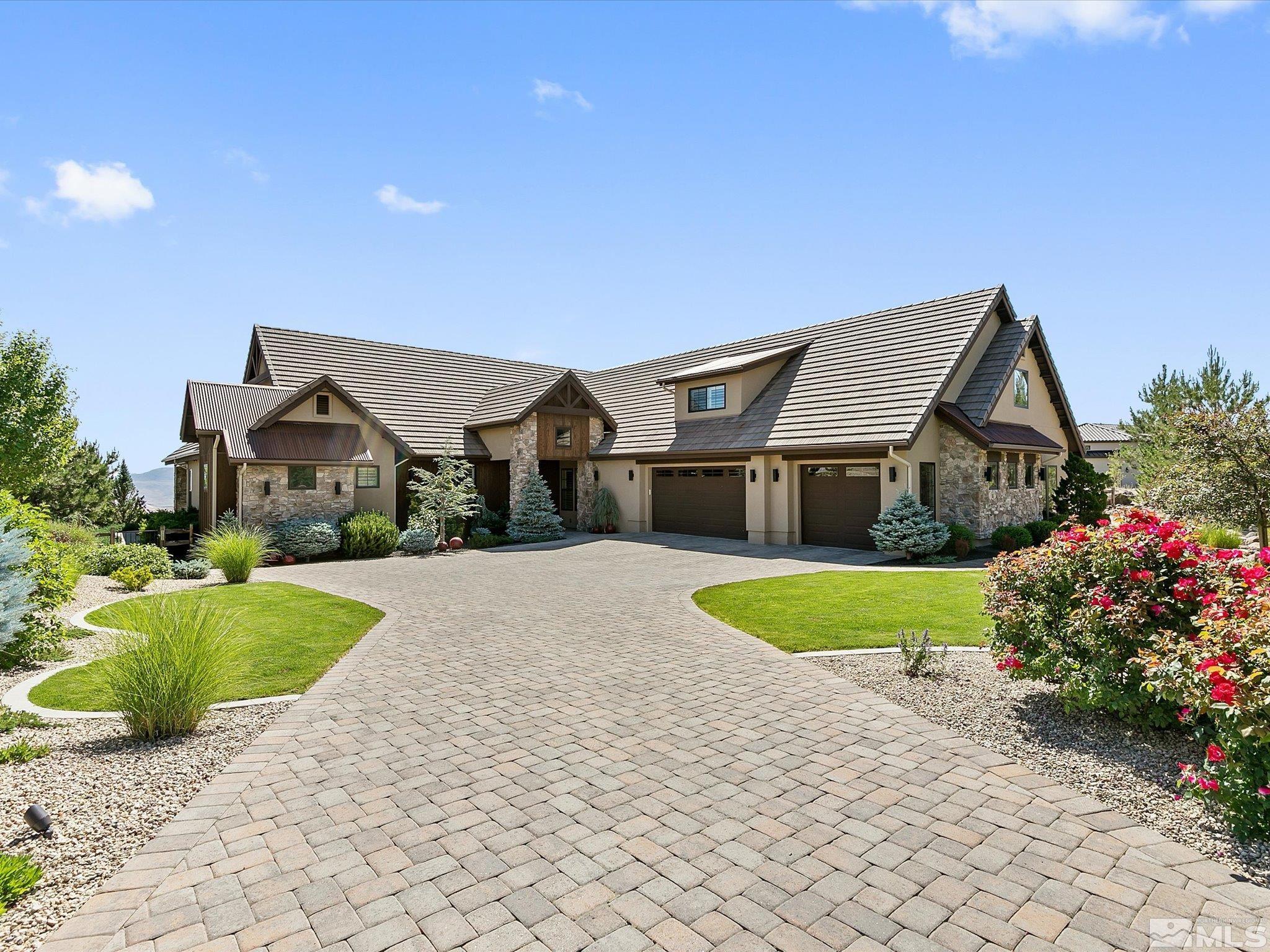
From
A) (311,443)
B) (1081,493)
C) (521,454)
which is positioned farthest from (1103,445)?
(311,443)

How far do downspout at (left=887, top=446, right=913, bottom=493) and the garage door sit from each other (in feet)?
18.1

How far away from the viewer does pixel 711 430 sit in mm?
23609

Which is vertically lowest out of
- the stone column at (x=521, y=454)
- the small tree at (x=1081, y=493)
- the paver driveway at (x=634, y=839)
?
the paver driveway at (x=634, y=839)

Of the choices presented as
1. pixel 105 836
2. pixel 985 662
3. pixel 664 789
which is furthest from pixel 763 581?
pixel 105 836

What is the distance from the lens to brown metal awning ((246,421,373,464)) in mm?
20844

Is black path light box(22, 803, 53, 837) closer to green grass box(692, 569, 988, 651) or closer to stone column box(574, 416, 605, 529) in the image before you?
green grass box(692, 569, 988, 651)

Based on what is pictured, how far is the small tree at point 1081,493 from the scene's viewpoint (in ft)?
68.2

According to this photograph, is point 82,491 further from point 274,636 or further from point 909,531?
point 909,531

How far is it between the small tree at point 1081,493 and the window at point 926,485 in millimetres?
5202

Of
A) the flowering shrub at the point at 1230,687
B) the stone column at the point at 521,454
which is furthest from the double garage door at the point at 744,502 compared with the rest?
the flowering shrub at the point at 1230,687

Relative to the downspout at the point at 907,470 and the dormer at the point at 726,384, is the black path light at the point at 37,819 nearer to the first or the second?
the downspout at the point at 907,470

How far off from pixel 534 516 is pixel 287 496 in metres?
8.26

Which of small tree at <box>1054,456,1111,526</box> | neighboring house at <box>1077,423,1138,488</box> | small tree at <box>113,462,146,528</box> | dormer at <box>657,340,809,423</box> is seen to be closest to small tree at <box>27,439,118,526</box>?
small tree at <box>113,462,146,528</box>

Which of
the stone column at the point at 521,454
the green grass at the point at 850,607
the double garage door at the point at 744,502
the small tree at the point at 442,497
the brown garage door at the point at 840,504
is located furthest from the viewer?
the stone column at the point at 521,454
